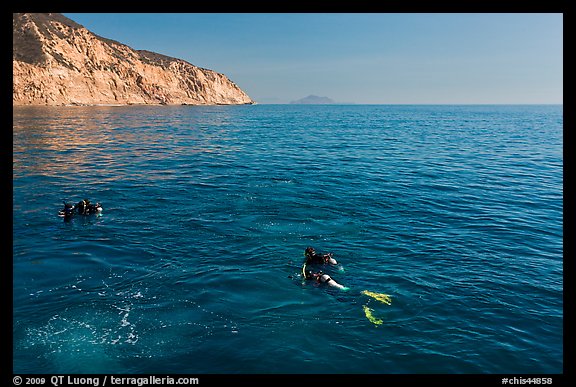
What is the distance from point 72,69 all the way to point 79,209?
116399 millimetres

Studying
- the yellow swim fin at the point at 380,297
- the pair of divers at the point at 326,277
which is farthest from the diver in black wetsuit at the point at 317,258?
the yellow swim fin at the point at 380,297

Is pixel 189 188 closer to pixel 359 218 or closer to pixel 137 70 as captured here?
pixel 359 218

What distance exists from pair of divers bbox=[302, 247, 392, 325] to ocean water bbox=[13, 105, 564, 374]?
0.27 meters

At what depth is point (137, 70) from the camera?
15262cm

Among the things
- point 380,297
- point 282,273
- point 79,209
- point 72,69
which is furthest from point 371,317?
point 72,69

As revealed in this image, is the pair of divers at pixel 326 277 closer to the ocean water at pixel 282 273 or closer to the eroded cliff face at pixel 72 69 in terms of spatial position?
the ocean water at pixel 282 273

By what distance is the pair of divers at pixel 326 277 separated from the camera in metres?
12.6

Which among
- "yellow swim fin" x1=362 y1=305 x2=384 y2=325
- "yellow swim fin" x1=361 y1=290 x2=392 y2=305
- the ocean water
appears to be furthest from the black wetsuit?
"yellow swim fin" x1=362 y1=305 x2=384 y2=325

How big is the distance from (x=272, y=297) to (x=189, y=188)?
697 inches

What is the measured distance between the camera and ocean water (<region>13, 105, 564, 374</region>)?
417 inches

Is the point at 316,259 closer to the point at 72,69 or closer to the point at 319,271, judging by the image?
the point at 319,271

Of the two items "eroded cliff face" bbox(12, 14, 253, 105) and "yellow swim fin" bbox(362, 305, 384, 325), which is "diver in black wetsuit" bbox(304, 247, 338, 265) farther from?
"eroded cliff face" bbox(12, 14, 253, 105)

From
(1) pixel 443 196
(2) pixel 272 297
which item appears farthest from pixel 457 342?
(1) pixel 443 196

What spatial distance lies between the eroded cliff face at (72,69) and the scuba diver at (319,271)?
11333cm
